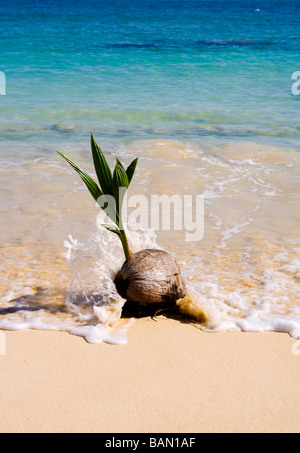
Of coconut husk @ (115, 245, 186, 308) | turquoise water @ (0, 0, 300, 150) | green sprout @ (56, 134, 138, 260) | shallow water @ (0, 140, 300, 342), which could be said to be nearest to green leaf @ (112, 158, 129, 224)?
green sprout @ (56, 134, 138, 260)

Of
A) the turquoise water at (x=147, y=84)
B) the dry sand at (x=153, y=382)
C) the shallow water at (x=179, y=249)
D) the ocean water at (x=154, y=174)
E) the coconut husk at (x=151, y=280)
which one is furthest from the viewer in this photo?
the turquoise water at (x=147, y=84)

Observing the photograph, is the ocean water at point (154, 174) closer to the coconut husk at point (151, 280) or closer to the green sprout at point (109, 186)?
the coconut husk at point (151, 280)

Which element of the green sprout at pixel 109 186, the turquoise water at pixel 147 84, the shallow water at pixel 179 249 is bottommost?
the shallow water at pixel 179 249

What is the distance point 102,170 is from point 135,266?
1.97ft

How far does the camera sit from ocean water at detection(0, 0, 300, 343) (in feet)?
10.9

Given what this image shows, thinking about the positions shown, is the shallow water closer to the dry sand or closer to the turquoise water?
the dry sand

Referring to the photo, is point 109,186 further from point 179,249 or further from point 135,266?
point 179,249

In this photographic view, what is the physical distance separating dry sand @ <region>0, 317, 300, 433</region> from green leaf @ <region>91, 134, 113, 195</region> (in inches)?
32.7

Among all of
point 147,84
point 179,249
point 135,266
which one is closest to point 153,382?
point 135,266

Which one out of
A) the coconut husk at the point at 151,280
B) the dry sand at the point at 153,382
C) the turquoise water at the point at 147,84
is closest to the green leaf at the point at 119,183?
the coconut husk at the point at 151,280

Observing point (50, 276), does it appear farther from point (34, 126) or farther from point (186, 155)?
point (34, 126)

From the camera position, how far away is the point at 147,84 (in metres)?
12.5

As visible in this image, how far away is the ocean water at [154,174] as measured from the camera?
10.9ft

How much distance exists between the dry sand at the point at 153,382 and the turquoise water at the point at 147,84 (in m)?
5.21
